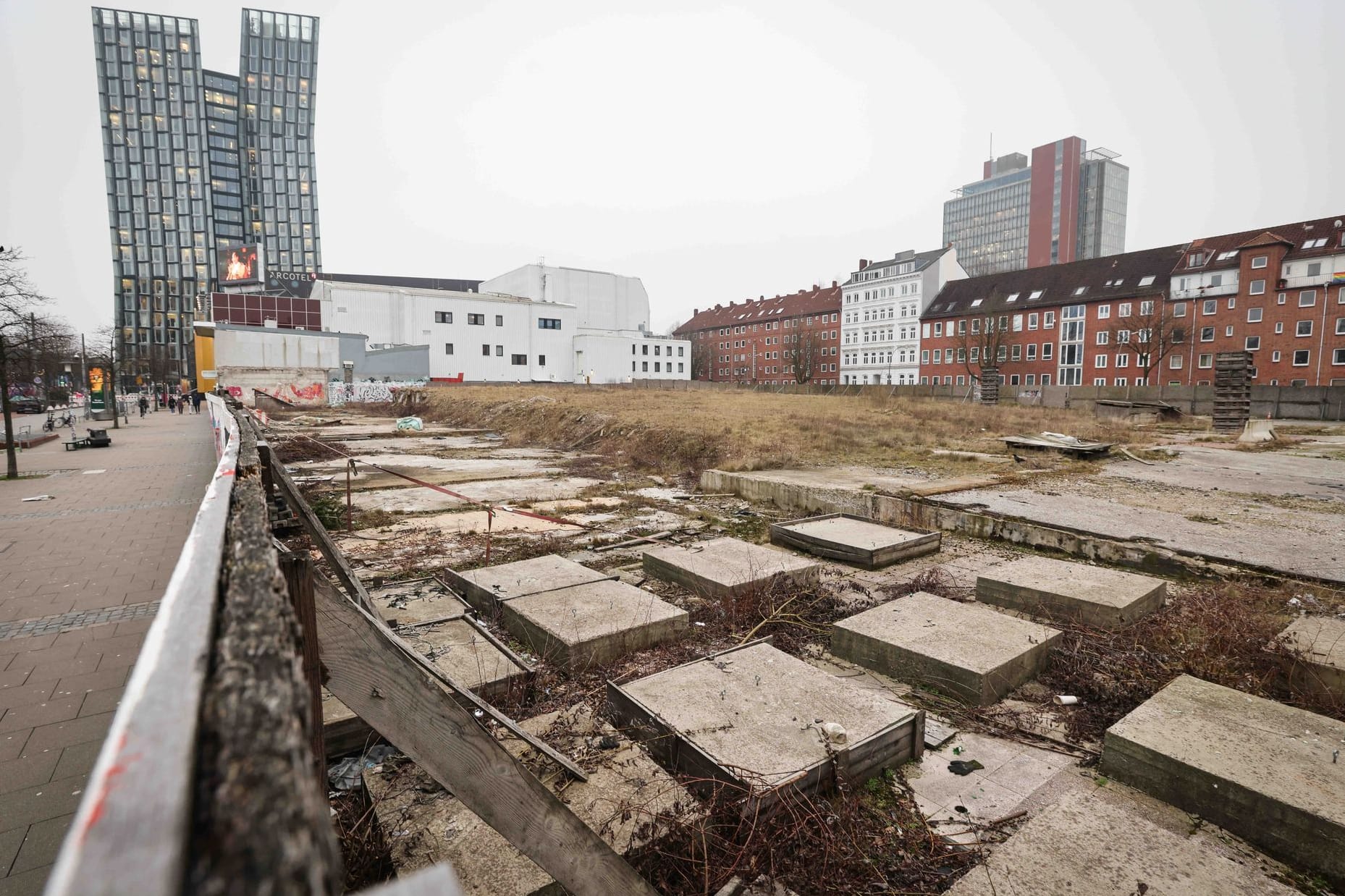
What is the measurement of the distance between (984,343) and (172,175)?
393 ft

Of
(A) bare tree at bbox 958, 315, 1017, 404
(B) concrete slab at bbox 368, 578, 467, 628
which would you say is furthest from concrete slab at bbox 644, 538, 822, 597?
(A) bare tree at bbox 958, 315, 1017, 404

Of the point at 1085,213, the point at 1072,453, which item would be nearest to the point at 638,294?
the point at 1072,453

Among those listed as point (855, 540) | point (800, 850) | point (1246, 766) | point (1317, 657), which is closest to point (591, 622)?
point (800, 850)

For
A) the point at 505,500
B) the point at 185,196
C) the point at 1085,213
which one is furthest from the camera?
the point at 1085,213

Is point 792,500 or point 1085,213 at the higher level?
point 1085,213

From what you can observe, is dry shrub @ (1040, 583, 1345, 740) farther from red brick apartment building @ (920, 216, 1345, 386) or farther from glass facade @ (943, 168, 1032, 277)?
glass facade @ (943, 168, 1032, 277)

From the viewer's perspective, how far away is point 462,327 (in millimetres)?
56156

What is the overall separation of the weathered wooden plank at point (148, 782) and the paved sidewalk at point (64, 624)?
3061 millimetres

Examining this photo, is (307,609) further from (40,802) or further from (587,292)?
(587,292)

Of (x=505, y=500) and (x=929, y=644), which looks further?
(x=505, y=500)

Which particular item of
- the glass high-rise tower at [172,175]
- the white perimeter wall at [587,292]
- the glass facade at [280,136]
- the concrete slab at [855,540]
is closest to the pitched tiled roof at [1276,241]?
the white perimeter wall at [587,292]

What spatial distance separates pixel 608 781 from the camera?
263cm

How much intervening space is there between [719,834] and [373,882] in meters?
1.19

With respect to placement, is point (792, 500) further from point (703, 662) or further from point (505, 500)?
point (703, 662)
